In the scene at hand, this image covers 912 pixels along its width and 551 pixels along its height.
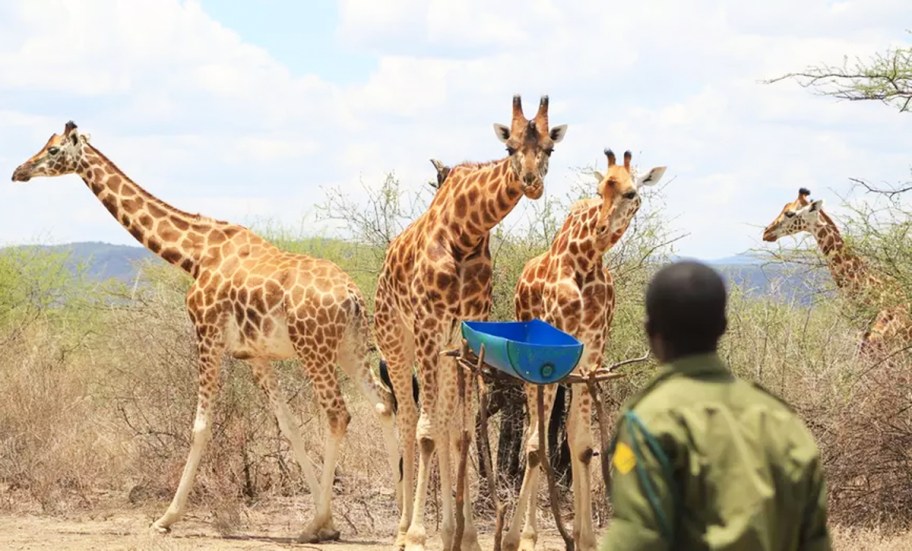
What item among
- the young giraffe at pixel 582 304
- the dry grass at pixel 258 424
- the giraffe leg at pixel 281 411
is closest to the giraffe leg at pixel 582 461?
the young giraffe at pixel 582 304

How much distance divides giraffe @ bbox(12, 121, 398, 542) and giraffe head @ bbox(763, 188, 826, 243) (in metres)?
5.29

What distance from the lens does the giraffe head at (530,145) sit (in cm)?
855

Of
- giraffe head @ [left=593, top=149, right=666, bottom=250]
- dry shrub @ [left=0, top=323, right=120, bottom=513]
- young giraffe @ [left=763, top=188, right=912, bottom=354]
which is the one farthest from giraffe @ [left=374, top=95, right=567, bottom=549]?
dry shrub @ [left=0, top=323, right=120, bottom=513]

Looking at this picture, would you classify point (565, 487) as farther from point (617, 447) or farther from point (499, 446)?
point (617, 447)

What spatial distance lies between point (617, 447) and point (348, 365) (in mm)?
7826

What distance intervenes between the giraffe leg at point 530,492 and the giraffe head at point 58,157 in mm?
4799

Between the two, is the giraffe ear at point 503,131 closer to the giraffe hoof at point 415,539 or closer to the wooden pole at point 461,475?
the wooden pole at point 461,475

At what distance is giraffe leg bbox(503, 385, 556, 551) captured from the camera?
9.02m

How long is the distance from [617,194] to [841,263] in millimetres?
4241

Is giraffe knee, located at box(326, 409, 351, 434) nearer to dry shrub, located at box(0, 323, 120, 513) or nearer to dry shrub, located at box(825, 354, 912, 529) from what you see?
dry shrub, located at box(0, 323, 120, 513)

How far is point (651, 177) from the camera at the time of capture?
29.7 ft

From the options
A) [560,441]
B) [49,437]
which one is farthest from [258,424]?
[560,441]

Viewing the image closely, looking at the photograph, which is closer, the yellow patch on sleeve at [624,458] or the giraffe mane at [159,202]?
the yellow patch on sleeve at [624,458]

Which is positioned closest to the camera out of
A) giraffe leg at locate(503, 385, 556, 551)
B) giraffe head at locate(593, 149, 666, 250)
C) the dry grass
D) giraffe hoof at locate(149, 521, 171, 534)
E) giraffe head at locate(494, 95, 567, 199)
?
giraffe head at locate(494, 95, 567, 199)
